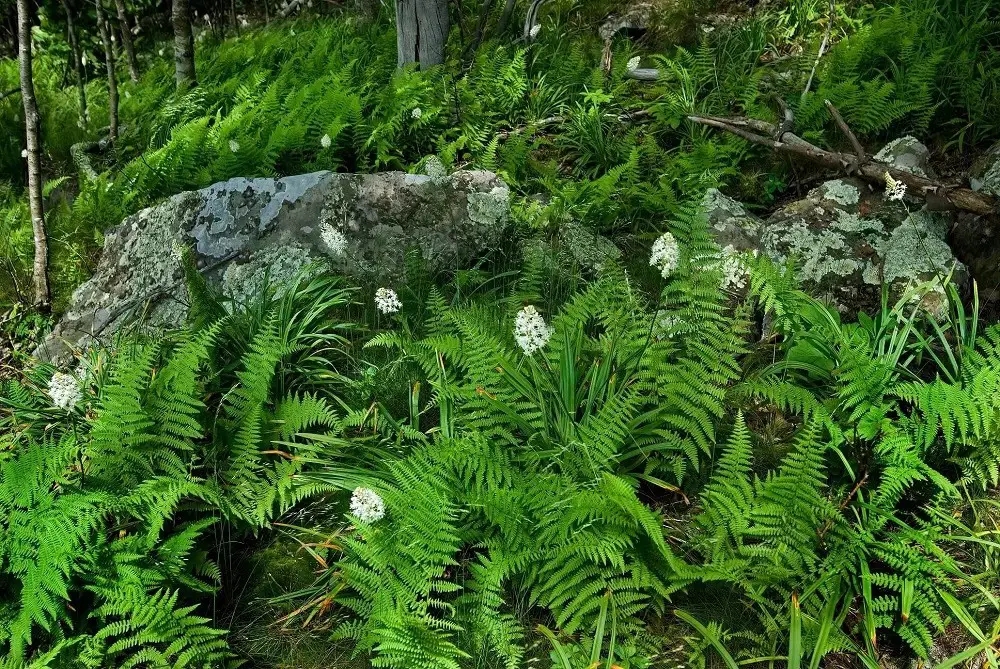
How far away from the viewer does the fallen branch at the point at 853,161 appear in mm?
3617

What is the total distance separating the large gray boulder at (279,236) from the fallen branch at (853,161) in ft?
5.43

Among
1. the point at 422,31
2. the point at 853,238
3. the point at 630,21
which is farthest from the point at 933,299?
the point at 422,31

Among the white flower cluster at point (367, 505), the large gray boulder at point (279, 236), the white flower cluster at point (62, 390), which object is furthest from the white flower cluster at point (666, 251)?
the white flower cluster at point (62, 390)

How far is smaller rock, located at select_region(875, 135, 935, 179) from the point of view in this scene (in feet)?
12.9

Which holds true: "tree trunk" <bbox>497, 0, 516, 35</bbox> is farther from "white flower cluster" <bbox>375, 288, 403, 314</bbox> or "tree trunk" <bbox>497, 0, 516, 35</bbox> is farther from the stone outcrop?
"white flower cluster" <bbox>375, 288, 403, 314</bbox>

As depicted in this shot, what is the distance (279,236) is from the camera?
13.4 ft

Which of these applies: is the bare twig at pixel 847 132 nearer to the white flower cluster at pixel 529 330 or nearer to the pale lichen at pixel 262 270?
the white flower cluster at pixel 529 330

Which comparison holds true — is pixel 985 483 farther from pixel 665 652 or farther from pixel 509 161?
pixel 509 161

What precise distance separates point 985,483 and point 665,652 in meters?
1.41

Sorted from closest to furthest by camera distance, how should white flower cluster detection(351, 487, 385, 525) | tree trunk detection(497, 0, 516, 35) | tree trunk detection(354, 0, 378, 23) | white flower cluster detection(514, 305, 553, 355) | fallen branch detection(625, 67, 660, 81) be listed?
white flower cluster detection(351, 487, 385, 525)
white flower cluster detection(514, 305, 553, 355)
fallen branch detection(625, 67, 660, 81)
tree trunk detection(497, 0, 516, 35)
tree trunk detection(354, 0, 378, 23)

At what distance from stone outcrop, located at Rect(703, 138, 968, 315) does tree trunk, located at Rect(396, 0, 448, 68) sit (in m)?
3.15

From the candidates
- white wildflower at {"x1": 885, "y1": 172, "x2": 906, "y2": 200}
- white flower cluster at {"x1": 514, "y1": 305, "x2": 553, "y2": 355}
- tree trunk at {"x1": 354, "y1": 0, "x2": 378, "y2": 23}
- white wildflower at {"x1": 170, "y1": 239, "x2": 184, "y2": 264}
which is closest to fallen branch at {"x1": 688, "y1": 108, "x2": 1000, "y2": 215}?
white wildflower at {"x1": 885, "y1": 172, "x2": 906, "y2": 200}

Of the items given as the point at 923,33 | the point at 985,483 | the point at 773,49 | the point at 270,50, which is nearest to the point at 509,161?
the point at 773,49

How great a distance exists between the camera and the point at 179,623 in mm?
2322
